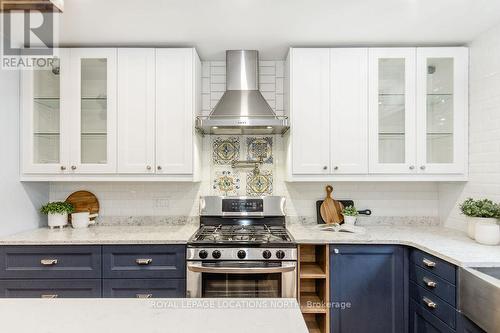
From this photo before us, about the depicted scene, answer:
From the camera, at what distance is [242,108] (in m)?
2.60

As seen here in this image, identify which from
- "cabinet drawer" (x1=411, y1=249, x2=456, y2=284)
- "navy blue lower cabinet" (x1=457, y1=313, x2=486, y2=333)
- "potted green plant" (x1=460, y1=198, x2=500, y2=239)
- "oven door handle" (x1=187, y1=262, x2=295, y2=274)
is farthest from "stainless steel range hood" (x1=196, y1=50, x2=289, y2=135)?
"navy blue lower cabinet" (x1=457, y1=313, x2=486, y2=333)

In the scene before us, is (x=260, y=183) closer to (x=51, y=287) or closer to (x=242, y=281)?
(x=242, y=281)

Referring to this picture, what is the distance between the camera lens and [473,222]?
2240 mm

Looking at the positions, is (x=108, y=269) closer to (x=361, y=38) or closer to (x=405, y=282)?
(x=405, y=282)

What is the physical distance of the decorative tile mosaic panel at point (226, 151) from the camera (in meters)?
2.90

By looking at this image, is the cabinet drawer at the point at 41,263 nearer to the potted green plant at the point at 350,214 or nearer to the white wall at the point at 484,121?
the potted green plant at the point at 350,214

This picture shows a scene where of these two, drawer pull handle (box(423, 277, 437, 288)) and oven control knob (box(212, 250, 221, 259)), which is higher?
oven control knob (box(212, 250, 221, 259))

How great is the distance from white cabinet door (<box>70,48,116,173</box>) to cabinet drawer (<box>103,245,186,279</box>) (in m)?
0.69

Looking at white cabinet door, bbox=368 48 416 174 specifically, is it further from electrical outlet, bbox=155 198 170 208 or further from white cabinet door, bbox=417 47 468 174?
electrical outlet, bbox=155 198 170 208

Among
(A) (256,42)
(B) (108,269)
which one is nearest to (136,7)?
(A) (256,42)

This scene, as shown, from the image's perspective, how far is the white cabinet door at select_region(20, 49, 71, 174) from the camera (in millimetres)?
2510

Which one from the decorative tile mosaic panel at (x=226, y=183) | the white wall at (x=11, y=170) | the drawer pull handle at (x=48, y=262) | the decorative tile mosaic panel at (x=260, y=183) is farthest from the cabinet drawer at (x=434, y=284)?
the white wall at (x=11, y=170)

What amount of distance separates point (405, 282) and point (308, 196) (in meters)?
1.04

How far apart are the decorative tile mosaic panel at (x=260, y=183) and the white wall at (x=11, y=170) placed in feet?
6.17
